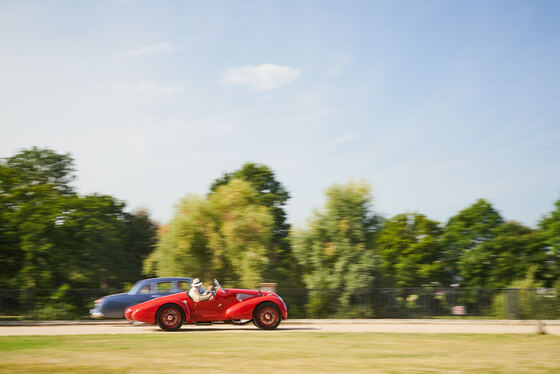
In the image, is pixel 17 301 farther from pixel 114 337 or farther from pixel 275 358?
pixel 275 358

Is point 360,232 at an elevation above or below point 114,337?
above

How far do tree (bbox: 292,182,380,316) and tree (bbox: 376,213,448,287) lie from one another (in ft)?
49.5

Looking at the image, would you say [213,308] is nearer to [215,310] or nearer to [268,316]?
[215,310]

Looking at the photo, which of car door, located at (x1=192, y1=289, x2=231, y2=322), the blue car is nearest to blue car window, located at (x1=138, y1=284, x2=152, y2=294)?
the blue car

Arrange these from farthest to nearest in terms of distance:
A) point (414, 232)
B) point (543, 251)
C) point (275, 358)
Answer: point (414, 232) < point (543, 251) < point (275, 358)

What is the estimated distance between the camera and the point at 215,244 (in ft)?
90.4

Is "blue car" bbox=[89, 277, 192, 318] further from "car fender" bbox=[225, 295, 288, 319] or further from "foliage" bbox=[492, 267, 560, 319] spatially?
"foliage" bbox=[492, 267, 560, 319]

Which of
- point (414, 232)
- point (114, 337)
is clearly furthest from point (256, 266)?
point (414, 232)

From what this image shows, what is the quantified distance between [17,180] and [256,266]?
16.0 m

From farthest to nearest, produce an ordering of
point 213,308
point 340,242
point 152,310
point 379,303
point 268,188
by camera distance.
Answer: point 268,188 → point 340,242 → point 379,303 → point 213,308 → point 152,310

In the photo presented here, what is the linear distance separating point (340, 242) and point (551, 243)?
67.6 ft

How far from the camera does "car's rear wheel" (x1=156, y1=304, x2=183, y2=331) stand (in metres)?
15.0

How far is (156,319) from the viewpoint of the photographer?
1501cm

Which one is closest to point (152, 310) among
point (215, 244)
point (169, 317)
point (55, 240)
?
point (169, 317)
